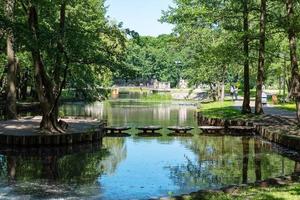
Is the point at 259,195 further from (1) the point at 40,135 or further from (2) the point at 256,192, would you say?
(1) the point at 40,135

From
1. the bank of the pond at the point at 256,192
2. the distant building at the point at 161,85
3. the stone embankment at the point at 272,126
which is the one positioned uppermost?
the distant building at the point at 161,85

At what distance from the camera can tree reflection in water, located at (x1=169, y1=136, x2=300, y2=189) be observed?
809 inches

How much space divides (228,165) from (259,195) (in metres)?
10.5

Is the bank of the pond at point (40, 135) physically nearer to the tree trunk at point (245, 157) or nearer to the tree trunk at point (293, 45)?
the tree trunk at point (245, 157)

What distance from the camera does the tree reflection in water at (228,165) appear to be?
20.5m

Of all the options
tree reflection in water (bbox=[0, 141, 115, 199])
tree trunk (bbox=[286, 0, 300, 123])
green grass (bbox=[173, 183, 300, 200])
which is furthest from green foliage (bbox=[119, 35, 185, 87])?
green grass (bbox=[173, 183, 300, 200])

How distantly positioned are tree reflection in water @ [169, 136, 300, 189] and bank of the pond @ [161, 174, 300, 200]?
4097 mm

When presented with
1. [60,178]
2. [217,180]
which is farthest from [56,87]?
[217,180]

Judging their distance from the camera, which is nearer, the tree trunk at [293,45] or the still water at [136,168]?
the still water at [136,168]

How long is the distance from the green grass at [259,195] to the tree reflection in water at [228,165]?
15.7ft

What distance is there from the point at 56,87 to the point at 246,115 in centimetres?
1669

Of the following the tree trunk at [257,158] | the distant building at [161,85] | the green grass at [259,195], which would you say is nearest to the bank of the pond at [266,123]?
the tree trunk at [257,158]

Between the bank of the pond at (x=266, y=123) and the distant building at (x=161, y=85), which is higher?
the distant building at (x=161, y=85)

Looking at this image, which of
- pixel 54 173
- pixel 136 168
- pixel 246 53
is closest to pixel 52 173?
pixel 54 173
